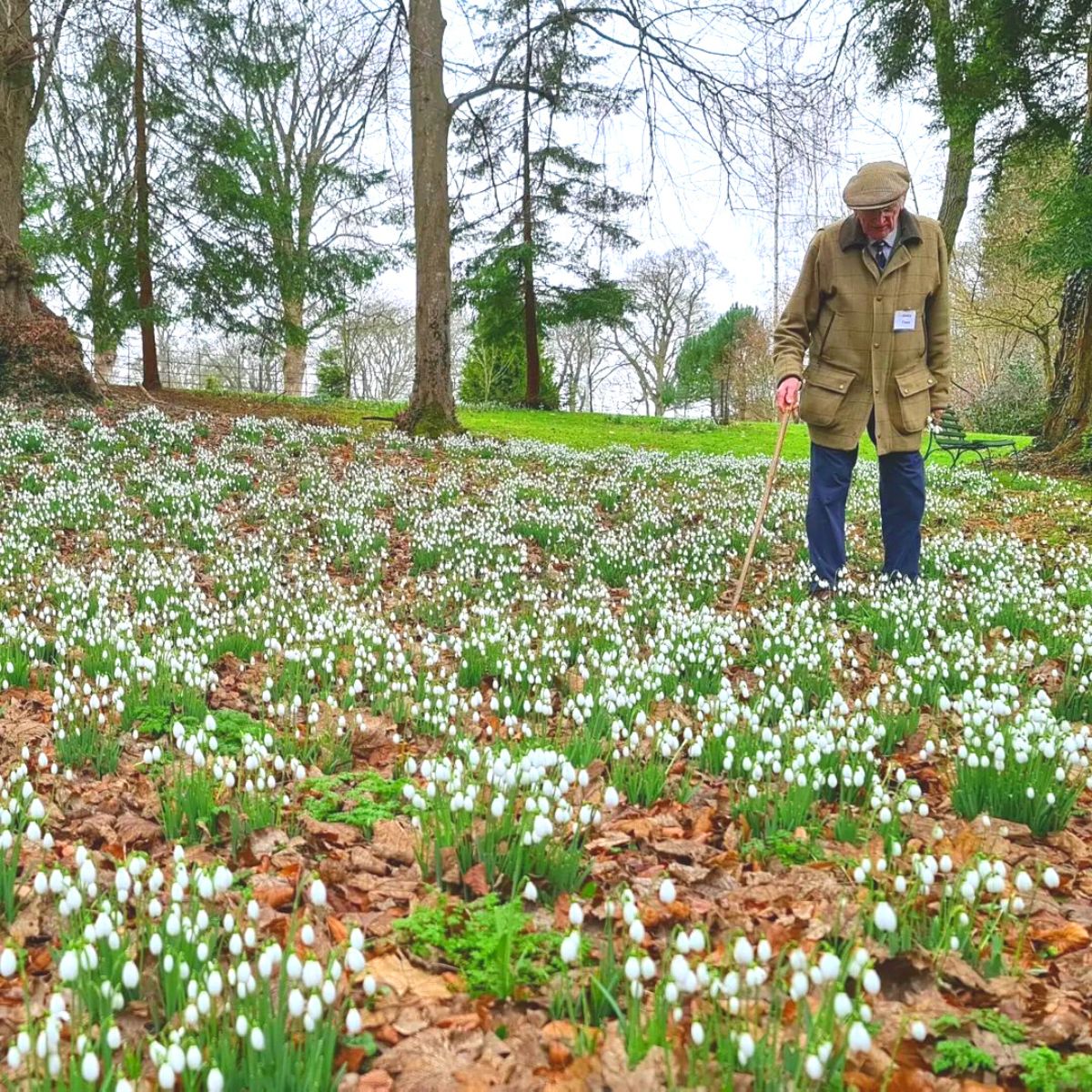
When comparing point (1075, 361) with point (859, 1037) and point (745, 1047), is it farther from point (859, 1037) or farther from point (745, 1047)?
point (745, 1047)

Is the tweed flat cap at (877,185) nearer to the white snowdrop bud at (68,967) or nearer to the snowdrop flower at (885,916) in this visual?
the snowdrop flower at (885,916)

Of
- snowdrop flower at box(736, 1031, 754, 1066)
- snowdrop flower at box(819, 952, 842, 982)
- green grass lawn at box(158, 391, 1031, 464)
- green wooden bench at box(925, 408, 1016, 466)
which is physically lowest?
snowdrop flower at box(736, 1031, 754, 1066)

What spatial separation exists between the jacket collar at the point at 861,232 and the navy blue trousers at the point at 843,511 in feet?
3.74

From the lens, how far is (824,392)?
18.7 ft

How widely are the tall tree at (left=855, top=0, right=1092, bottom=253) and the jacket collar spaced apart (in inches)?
358

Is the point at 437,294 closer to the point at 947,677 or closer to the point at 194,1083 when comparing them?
the point at 947,677

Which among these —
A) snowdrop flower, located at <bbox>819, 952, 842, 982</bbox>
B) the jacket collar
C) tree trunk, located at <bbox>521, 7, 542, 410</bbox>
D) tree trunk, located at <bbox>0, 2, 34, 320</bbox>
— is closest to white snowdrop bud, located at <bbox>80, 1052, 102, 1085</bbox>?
snowdrop flower, located at <bbox>819, 952, 842, 982</bbox>

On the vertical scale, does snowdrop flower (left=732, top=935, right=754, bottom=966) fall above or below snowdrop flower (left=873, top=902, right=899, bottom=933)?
above

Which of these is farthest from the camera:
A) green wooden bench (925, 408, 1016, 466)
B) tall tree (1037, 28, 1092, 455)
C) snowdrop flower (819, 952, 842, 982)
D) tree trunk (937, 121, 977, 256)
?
tree trunk (937, 121, 977, 256)

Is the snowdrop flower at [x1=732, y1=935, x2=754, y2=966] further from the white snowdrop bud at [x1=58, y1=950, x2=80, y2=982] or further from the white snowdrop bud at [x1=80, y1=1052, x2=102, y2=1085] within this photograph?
the white snowdrop bud at [x1=58, y1=950, x2=80, y2=982]

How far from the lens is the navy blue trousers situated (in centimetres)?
573

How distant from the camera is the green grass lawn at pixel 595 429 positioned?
1752 centimetres

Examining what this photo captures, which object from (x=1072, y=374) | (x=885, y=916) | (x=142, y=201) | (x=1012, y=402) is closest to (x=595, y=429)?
(x=1072, y=374)

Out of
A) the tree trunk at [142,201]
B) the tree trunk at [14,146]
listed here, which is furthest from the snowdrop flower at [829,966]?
the tree trunk at [142,201]
